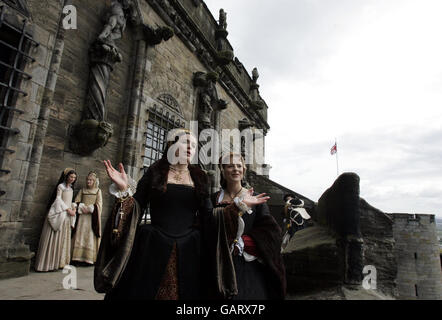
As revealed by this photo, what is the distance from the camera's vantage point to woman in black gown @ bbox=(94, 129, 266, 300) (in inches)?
63.7

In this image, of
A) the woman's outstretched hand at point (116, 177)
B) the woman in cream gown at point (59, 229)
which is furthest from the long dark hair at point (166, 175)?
the woman in cream gown at point (59, 229)

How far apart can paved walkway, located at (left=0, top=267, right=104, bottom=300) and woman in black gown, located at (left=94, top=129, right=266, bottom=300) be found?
5.55 feet

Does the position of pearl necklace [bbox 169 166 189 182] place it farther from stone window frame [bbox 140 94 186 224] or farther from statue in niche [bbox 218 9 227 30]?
statue in niche [bbox 218 9 227 30]

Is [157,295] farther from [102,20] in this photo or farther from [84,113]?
[102,20]

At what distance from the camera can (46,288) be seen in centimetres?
300

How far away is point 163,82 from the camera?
7.19 metres

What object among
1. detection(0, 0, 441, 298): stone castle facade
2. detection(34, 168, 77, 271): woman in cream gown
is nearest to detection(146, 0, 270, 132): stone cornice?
detection(0, 0, 441, 298): stone castle facade

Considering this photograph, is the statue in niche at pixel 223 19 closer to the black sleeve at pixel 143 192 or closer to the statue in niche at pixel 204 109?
the statue in niche at pixel 204 109

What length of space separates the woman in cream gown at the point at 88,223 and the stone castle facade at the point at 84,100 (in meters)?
0.29

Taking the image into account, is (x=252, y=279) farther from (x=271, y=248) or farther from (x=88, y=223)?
(x=88, y=223)

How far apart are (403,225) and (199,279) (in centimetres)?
1245

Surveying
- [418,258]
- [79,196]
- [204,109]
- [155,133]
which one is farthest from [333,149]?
[79,196]
